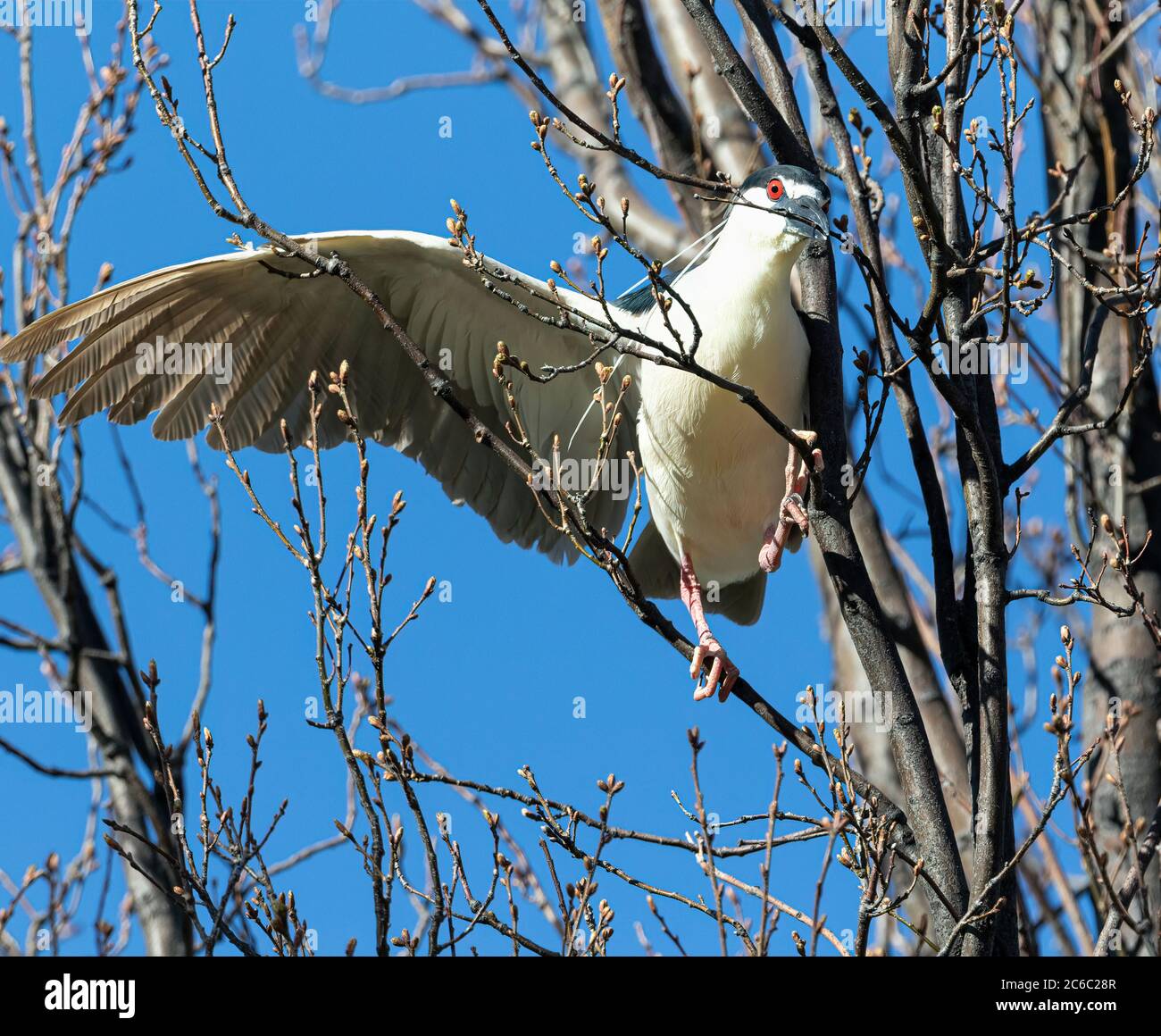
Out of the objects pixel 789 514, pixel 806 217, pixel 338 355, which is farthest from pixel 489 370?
pixel 806 217

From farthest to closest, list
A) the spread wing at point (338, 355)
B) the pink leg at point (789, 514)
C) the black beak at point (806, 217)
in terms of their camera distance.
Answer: the spread wing at point (338, 355) < the pink leg at point (789, 514) < the black beak at point (806, 217)

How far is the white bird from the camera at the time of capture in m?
4.12

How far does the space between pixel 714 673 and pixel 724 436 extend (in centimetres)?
82

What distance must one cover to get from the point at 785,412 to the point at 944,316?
619 mm

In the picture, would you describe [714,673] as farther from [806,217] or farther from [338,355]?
[338,355]

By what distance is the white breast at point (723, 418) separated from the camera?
4.07m

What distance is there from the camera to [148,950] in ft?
15.3

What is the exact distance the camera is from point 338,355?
489 cm

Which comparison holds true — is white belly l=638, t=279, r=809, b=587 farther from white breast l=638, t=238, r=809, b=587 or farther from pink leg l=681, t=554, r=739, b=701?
pink leg l=681, t=554, r=739, b=701

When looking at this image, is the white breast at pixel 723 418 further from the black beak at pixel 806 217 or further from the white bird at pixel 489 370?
the black beak at pixel 806 217

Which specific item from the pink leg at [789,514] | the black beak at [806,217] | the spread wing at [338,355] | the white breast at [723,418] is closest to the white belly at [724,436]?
the white breast at [723,418]

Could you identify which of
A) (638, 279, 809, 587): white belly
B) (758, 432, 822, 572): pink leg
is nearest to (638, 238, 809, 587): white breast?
(638, 279, 809, 587): white belly
